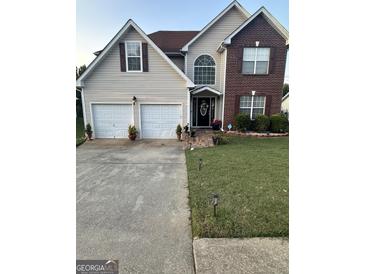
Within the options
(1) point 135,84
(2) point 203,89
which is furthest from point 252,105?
(1) point 135,84

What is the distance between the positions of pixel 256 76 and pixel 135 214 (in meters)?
9.88

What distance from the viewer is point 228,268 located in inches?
76.1

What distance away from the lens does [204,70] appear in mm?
11273

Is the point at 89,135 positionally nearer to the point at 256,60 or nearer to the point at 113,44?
the point at 113,44

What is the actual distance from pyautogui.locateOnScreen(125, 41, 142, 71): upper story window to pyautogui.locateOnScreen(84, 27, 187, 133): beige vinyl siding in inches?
11.4

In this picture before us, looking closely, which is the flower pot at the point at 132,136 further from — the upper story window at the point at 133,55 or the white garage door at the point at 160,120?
the upper story window at the point at 133,55

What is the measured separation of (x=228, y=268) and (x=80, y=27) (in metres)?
2.63

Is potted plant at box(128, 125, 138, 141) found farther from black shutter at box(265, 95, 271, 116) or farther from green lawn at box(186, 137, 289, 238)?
black shutter at box(265, 95, 271, 116)

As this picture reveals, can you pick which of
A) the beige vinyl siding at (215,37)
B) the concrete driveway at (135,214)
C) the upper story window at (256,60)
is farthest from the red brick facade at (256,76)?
the concrete driveway at (135,214)

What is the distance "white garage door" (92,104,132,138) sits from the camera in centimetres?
932

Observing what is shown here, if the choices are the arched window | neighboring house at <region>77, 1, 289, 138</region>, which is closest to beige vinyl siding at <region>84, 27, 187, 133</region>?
neighboring house at <region>77, 1, 289, 138</region>

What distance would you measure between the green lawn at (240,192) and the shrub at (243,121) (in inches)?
131
